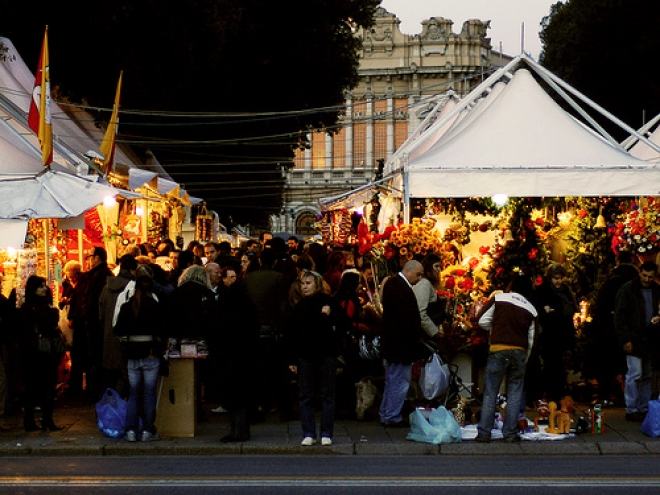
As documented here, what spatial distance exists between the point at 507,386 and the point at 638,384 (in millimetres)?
2200

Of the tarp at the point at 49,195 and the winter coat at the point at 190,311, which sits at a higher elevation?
the tarp at the point at 49,195

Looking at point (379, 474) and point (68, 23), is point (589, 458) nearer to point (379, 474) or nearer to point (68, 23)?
point (379, 474)

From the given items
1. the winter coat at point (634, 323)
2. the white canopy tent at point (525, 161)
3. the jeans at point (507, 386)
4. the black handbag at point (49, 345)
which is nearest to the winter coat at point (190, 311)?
the black handbag at point (49, 345)

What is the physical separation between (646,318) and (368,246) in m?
3.78

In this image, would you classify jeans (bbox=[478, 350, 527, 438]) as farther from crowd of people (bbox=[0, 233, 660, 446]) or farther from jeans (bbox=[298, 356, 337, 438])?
jeans (bbox=[298, 356, 337, 438])

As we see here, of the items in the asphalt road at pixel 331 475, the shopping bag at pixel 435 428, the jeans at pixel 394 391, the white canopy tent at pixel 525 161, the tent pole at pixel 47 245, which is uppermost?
the white canopy tent at pixel 525 161

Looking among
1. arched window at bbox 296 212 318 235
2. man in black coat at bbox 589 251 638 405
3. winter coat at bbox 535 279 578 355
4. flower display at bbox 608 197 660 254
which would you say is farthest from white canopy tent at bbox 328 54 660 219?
arched window at bbox 296 212 318 235

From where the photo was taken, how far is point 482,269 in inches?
602

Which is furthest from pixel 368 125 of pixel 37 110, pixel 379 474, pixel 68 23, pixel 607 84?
pixel 379 474

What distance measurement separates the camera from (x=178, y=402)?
490 inches

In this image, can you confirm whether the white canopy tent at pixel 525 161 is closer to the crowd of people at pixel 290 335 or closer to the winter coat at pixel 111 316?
the crowd of people at pixel 290 335

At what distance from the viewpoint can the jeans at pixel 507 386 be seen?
38.4 ft

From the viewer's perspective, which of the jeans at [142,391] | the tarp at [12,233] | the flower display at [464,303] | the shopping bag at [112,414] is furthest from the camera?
the flower display at [464,303]

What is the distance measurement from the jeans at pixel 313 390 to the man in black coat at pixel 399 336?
111cm
